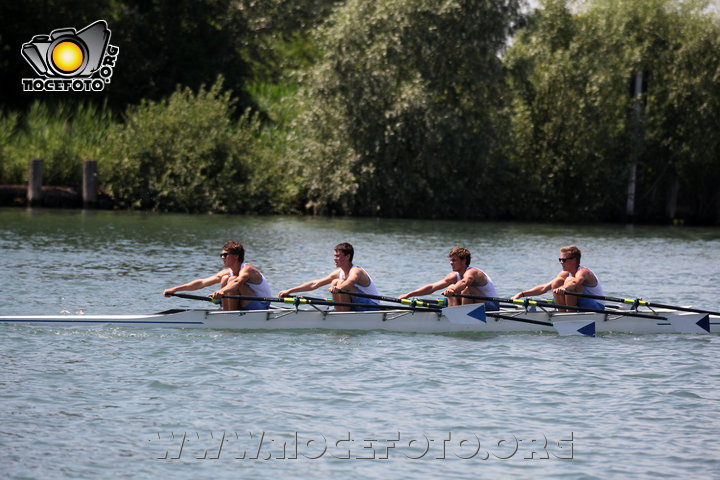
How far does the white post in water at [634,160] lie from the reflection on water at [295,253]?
3.11m

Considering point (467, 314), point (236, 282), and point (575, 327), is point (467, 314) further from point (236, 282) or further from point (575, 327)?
point (236, 282)

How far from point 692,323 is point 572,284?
7.27 feet

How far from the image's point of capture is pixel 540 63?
4925 cm

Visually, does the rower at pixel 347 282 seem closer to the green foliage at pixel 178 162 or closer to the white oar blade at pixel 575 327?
the white oar blade at pixel 575 327

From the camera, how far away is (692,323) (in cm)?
1906

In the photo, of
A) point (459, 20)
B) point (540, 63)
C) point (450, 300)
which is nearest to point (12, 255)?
point (450, 300)

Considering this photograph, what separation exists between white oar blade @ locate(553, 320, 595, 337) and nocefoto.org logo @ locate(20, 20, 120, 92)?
82.6 ft

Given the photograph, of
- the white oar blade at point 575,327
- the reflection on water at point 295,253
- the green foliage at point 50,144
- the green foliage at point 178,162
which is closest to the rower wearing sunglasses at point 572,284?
the white oar blade at point 575,327

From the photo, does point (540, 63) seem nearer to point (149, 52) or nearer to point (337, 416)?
point (149, 52)

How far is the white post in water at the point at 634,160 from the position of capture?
49.8 meters

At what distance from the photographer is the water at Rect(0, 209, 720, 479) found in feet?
38.0

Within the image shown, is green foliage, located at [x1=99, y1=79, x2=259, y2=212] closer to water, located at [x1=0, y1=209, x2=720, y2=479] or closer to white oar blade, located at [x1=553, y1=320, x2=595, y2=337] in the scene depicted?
water, located at [x1=0, y1=209, x2=720, y2=479]

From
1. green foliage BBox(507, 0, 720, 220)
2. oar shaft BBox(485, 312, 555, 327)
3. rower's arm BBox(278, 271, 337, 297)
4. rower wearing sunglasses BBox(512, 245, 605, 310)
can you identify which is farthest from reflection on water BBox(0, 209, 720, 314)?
oar shaft BBox(485, 312, 555, 327)

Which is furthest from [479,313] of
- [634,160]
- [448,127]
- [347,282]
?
[634,160]
